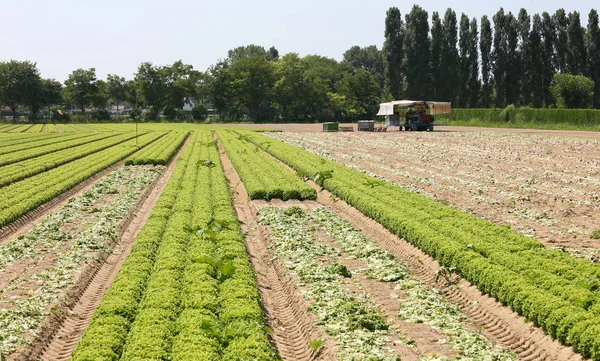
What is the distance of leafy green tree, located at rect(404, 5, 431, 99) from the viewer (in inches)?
4296

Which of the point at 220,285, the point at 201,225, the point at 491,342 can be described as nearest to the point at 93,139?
the point at 201,225

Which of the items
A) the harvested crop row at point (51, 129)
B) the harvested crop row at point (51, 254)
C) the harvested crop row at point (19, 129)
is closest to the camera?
the harvested crop row at point (51, 254)

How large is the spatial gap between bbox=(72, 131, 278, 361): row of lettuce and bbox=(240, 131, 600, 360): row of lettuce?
458 centimetres

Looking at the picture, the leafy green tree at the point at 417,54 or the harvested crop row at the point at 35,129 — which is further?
the leafy green tree at the point at 417,54

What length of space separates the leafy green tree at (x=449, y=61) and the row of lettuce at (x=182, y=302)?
9306 cm

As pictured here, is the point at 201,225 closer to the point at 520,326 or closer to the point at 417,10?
the point at 520,326

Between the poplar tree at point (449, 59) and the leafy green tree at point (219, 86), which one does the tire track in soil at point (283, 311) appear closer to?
the poplar tree at point (449, 59)

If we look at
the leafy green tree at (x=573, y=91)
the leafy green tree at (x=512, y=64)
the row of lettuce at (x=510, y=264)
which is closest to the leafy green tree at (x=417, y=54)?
the leafy green tree at (x=512, y=64)

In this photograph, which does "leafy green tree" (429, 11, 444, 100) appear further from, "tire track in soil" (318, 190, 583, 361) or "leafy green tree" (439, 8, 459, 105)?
"tire track in soil" (318, 190, 583, 361)

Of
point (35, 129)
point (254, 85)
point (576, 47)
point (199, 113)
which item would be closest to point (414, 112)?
point (576, 47)

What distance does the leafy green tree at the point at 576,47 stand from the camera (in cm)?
9075

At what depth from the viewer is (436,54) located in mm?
108812

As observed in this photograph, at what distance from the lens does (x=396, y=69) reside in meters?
113

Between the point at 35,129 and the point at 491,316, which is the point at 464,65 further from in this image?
the point at 491,316
